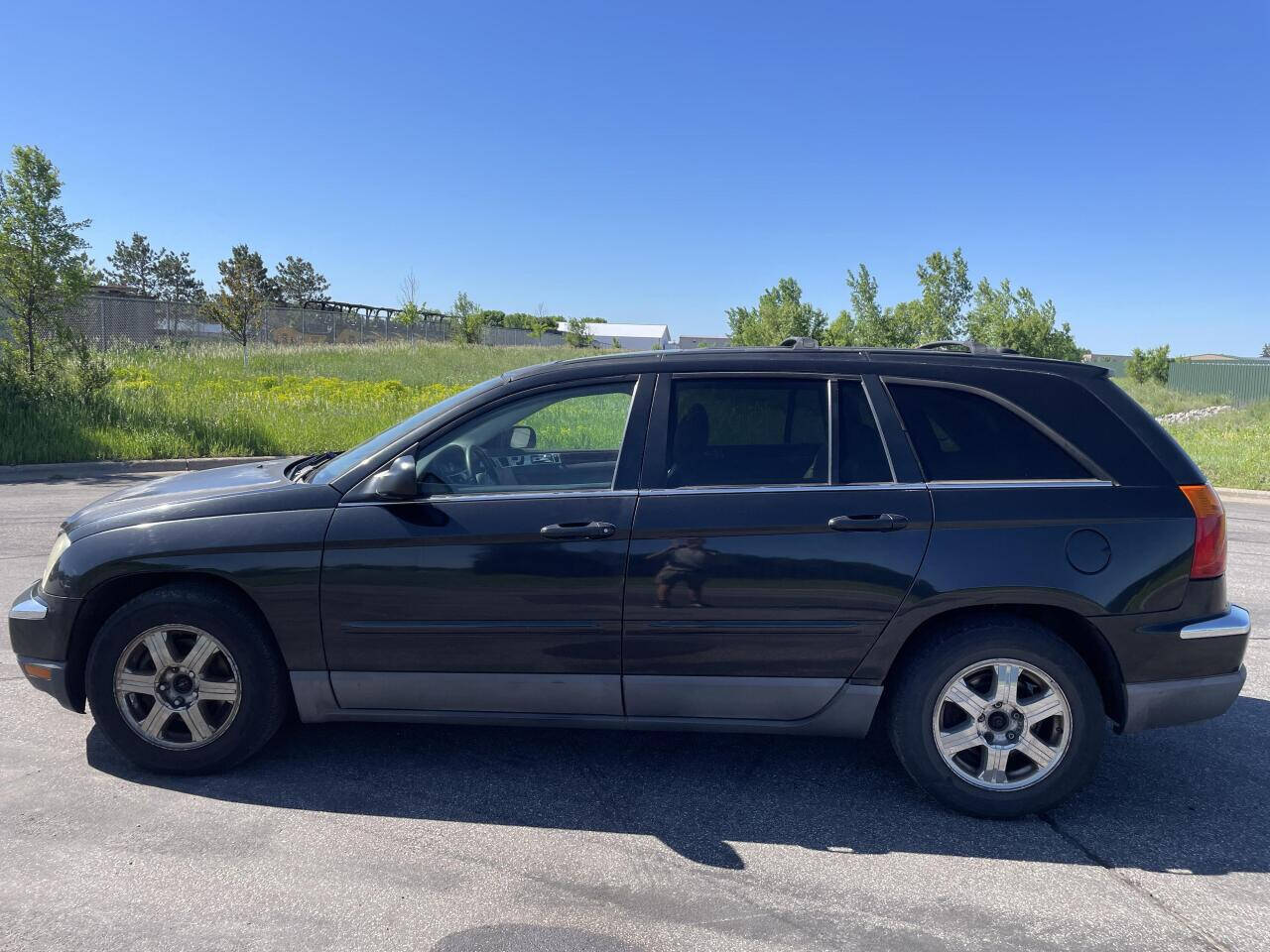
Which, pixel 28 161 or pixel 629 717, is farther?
pixel 28 161

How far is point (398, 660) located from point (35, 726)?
6.35ft

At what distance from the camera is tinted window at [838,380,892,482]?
3490 millimetres

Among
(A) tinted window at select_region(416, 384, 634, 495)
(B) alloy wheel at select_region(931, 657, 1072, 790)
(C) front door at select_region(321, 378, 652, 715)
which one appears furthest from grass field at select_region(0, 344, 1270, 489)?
(B) alloy wheel at select_region(931, 657, 1072, 790)

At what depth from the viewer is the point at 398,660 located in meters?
3.53

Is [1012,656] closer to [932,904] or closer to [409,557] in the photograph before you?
[932,904]

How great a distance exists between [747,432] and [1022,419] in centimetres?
107

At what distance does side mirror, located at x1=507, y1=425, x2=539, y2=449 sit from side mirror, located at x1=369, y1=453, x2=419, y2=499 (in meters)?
0.53

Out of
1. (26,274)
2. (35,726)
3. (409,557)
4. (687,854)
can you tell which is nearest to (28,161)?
(26,274)

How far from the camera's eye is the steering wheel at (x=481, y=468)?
3.63m

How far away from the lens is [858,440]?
354cm

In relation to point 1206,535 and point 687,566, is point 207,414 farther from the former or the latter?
point 1206,535

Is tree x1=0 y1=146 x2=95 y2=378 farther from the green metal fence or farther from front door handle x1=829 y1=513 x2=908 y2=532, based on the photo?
the green metal fence

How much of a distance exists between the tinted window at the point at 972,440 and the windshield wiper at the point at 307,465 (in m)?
2.55

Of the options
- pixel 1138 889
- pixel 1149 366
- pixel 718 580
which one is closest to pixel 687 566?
pixel 718 580
